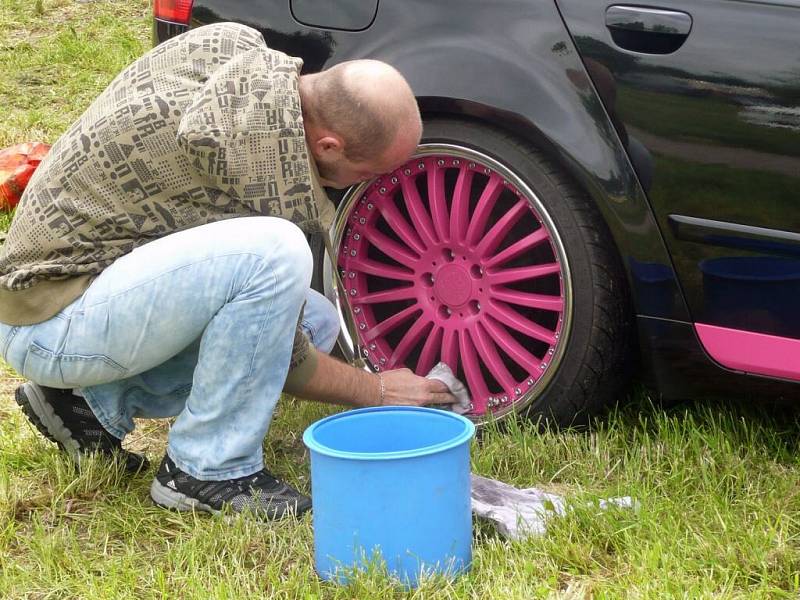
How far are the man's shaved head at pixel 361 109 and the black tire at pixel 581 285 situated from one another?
1.35 ft

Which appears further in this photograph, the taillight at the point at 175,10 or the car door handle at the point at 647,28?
the taillight at the point at 175,10

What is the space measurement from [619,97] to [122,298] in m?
1.22

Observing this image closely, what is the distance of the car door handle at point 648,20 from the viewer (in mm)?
2477

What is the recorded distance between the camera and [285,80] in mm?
2371

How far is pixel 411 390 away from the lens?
2.86 metres

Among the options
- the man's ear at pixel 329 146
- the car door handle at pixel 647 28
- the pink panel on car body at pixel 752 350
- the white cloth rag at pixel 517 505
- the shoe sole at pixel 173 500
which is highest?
the car door handle at pixel 647 28

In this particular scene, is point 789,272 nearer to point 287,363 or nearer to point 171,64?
point 287,363

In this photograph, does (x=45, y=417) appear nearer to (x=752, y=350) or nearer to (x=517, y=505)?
A: (x=517, y=505)

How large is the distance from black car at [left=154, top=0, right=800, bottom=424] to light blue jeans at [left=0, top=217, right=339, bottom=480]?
0.59 meters

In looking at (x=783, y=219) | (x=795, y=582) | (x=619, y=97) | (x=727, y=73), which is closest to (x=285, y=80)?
(x=619, y=97)

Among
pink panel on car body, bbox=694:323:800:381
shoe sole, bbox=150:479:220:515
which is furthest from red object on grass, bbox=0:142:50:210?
pink panel on car body, bbox=694:323:800:381

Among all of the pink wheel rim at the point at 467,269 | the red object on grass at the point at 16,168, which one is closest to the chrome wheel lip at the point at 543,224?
the pink wheel rim at the point at 467,269

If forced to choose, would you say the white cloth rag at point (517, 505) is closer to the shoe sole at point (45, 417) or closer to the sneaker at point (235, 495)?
the sneaker at point (235, 495)

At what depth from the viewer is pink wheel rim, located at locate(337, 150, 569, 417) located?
2852mm
